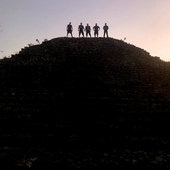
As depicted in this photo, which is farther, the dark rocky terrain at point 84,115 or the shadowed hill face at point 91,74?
the shadowed hill face at point 91,74

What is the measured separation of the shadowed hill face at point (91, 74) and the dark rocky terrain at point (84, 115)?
4 cm

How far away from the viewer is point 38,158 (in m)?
3.79

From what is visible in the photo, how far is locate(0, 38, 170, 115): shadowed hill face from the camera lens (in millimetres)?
7125

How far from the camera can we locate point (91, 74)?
9312 mm

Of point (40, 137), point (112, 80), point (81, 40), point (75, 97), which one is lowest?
point (40, 137)

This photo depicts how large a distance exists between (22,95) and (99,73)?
423 cm

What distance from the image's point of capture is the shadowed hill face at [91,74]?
281 inches

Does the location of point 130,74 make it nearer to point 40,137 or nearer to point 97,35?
point 40,137

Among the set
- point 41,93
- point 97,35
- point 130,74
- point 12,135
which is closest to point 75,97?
point 41,93

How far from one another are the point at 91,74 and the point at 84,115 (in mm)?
4010

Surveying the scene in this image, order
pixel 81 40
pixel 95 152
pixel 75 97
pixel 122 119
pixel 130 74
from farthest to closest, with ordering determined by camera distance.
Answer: pixel 81 40 → pixel 130 74 → pixel 75 97 → pixel 122 119 → pixel 95 152

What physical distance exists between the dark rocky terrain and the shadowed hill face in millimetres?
41

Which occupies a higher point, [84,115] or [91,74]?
[91,74]

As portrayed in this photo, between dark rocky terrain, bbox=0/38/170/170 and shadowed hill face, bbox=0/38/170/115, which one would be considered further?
shadowed hill face, bbox=0/38/170/115
